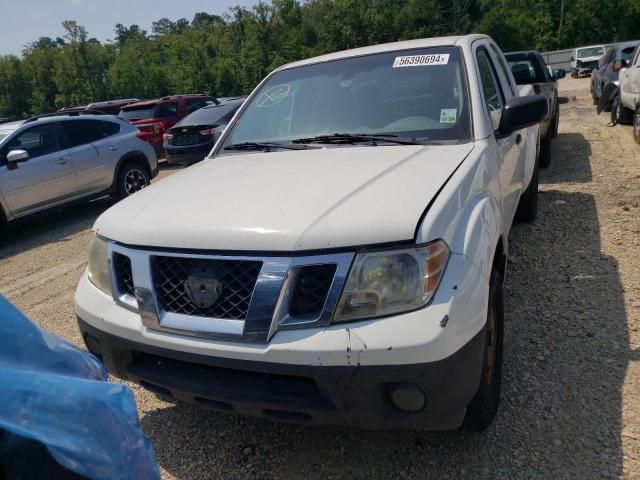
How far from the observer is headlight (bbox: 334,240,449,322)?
1837mm

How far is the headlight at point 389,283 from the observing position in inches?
72.3

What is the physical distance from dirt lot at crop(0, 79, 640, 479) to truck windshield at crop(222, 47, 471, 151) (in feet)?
4.56

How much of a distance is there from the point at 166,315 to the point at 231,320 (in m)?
0.31

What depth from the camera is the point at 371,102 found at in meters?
3.13

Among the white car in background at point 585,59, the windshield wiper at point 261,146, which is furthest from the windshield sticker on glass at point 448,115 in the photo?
the white car in background at point 585,59

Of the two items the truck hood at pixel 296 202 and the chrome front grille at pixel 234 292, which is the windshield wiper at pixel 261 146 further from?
the chrome front grille at pixel 234 292

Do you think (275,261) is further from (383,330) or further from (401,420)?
(401,420)

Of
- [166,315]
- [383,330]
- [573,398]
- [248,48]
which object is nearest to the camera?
[383,330]

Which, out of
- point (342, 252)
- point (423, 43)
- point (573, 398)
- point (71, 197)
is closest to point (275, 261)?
point (342, 252)

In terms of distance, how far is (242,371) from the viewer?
2010 millimetres

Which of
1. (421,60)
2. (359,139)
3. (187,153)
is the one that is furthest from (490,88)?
(187,153)

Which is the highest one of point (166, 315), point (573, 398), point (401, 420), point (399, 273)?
point (399, 273)

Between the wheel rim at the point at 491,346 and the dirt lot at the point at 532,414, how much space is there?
1.07 ft

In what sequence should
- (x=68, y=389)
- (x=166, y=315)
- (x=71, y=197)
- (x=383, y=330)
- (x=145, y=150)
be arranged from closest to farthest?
(x=68, y=389)
(x=383, y=330)
(x=166, y=315)
(x=71, y=197)
(x=145, y=150)
